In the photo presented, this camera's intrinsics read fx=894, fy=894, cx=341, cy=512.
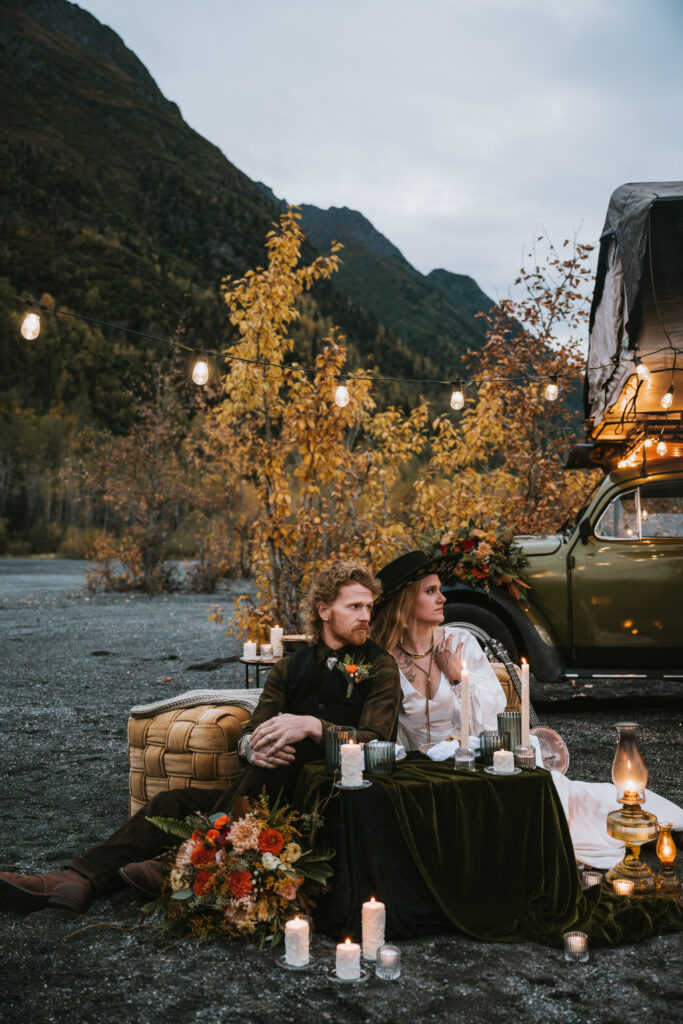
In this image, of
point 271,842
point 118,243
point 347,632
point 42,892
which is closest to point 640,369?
point 347,632

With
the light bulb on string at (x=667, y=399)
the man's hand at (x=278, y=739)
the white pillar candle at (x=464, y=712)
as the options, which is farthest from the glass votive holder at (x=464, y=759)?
the light bulb on string at (x=667, y=399)

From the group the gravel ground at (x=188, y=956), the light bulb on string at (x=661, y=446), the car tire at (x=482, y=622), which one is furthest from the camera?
the light bulb on string at (x=661, y=446)

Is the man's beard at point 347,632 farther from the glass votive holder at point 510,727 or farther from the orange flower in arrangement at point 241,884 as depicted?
the orange flower in arrangement at point 241,884

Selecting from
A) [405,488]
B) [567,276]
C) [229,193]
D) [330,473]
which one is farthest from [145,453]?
[229,193]

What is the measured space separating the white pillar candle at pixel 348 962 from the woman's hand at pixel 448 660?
1471 mm

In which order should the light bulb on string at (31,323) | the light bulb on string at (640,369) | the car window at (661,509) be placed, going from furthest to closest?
the car window at (661,509) < the light bulb on string at (640,369) < the light bulb on string at (31,323)

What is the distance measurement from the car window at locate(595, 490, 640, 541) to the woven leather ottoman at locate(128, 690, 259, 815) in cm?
402

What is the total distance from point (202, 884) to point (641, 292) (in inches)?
200

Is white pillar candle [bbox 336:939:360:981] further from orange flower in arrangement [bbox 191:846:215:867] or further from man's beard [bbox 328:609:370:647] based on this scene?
man's beard [bbox 328:609:370:647]

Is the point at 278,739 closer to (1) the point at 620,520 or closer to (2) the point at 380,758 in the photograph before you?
(2) the point at 380,758

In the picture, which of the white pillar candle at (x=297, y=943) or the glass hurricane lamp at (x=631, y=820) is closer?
the white pillar candle at (x=297, y=943)

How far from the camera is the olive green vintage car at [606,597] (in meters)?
7.09

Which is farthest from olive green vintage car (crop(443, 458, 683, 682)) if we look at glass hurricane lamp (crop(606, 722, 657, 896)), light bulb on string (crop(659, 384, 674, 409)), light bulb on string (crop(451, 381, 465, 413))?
glass hurricane lamp (crop(606, 722, 657, 896))

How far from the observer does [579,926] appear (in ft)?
10.4
